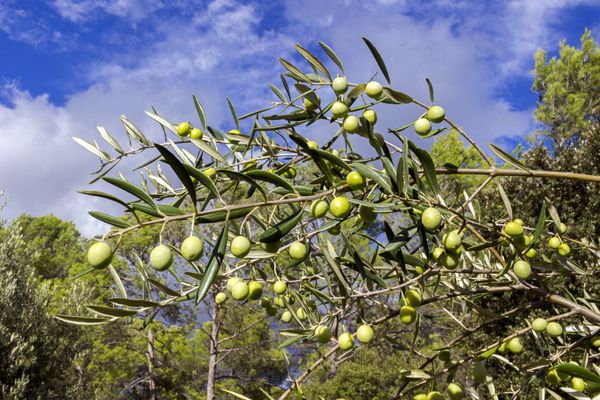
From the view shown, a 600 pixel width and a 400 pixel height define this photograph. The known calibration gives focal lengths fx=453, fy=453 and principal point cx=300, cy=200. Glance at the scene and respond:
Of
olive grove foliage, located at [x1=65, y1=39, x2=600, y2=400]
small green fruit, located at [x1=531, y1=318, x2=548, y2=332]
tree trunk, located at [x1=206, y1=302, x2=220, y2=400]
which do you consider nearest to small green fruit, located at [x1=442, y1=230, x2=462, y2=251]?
olive grove foliage, located at [x1=65, y1=39, x2=600, y2=400]

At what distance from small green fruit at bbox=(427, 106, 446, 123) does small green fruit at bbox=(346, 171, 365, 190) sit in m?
0.29

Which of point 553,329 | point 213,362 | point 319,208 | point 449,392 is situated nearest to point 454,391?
point 449,392

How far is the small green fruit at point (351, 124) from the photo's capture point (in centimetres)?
103

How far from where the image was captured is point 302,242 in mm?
1048

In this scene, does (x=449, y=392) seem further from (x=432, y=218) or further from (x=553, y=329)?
(x=432, y=218)

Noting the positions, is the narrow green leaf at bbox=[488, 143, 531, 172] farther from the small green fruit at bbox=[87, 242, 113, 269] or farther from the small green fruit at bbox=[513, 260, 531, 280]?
the small green fruit at bbox=[87, 242, 113, 269]

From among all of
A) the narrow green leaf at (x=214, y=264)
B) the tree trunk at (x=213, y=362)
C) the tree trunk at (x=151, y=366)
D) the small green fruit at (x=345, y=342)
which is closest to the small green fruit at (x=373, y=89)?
the narrow green leaf at (x=214, y=264)

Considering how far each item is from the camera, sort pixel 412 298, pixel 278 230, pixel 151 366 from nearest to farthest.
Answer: pixel 278 230 → pixel 412 298 → pixel 151 366

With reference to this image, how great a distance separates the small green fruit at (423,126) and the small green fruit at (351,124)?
172 millimetres

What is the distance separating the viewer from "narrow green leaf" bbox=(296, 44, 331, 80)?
117 centimetres

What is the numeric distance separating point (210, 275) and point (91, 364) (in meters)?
13.9

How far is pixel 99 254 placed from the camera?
744 millimetres

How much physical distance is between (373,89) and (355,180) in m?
0.27

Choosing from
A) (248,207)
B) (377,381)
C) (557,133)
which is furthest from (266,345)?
(248,207)
